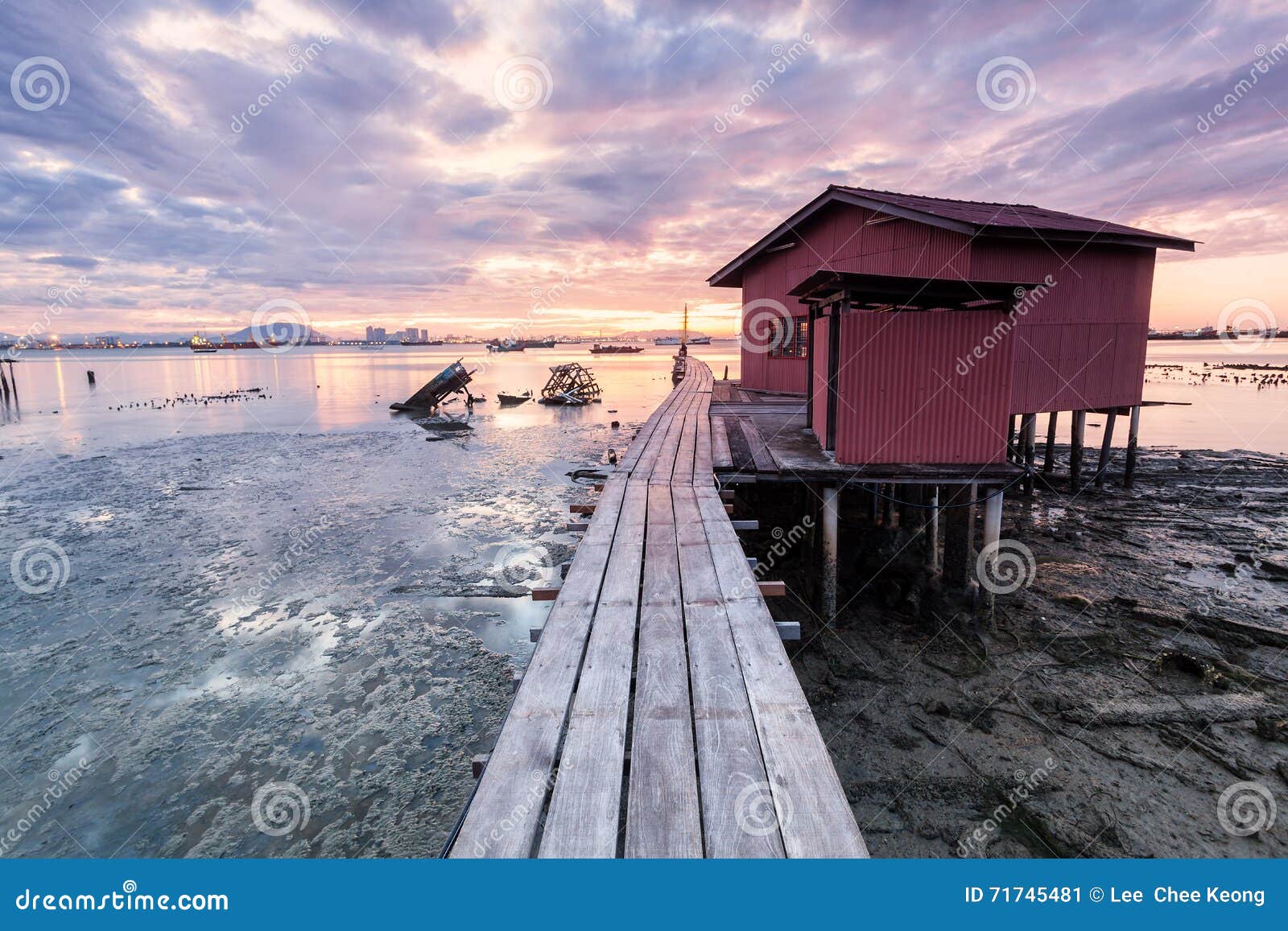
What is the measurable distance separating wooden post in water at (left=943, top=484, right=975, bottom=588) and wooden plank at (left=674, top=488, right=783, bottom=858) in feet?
21.8

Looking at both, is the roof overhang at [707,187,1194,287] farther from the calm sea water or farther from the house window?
the calm sea water

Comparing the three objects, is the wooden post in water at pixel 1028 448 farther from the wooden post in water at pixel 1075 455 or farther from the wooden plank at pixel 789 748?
the wooden plank at pixel 789 748

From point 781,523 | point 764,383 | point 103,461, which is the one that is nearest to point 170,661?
point 781,523

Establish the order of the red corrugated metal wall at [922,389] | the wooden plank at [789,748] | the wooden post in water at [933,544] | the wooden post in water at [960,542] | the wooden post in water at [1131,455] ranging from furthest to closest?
1. the wooden post in water at [1131,455]
2. the wooden post in water at [933,544]
3. the wooden post in water at [960,542]
4. the red corrugated metal wall at [922,389]
5. the wooden plank at [789,748]

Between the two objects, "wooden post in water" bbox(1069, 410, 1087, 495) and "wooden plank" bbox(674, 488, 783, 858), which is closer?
"wooden plank" bbox(674, 488, 783, 858)

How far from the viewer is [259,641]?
29.0ft

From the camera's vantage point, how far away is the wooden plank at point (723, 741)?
2.45 m

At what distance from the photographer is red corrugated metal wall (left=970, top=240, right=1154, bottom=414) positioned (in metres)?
13.0

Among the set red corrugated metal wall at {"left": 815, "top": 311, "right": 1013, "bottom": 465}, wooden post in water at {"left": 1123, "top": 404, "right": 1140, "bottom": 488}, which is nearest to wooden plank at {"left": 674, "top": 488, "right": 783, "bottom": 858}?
red corrugated metal wall at {"left": 815, "top": 311, "right": 1013, "bottom": 465}

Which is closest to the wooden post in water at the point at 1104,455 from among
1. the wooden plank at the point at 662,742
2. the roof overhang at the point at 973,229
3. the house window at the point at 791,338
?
the roof overhang at the point at 973,229

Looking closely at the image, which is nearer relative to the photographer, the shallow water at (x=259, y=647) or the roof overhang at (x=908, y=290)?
the shallow water at (x=259, y=647)

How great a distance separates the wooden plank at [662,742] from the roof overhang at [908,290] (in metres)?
5.47

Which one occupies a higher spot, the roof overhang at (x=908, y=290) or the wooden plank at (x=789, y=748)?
the roof overhang at (x=908, y=290)

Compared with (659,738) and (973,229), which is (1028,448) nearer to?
(973,229)
